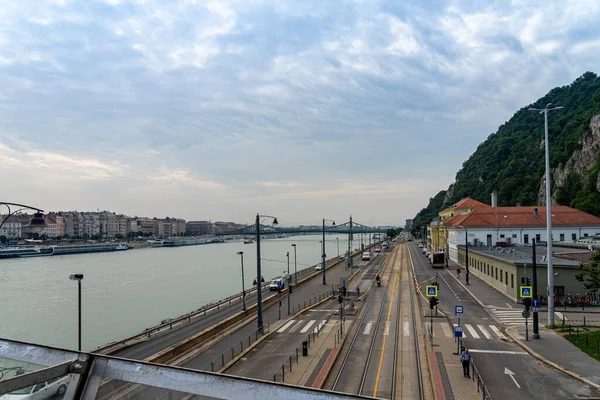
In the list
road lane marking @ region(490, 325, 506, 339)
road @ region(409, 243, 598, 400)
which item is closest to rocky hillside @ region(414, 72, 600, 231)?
road @ region(409, 243, 598, 400)

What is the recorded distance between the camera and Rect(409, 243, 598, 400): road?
48.7ft

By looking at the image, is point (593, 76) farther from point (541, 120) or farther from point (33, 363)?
point (33, 363)

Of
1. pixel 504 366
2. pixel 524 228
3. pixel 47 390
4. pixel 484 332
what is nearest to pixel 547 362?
pixel 504 366

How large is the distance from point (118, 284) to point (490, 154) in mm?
156536

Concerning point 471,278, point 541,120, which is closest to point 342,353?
point 471,278

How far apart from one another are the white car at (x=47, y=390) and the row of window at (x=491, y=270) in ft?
121

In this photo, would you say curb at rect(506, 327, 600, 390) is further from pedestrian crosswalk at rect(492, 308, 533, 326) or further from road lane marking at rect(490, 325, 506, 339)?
pedestrian crosswalk at rect(492, 308, 533, 326)

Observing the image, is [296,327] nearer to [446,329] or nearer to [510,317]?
[446,329]

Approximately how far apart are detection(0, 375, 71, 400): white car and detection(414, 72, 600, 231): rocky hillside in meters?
101

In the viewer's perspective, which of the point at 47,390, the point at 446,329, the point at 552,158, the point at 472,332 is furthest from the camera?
the point at 552,158

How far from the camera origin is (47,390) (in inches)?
106

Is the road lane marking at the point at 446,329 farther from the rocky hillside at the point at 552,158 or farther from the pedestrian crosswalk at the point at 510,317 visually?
the rocky hillside at the point at 552,158

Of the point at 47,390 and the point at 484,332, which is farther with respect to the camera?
the point at 484,332

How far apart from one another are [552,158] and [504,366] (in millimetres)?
112387
